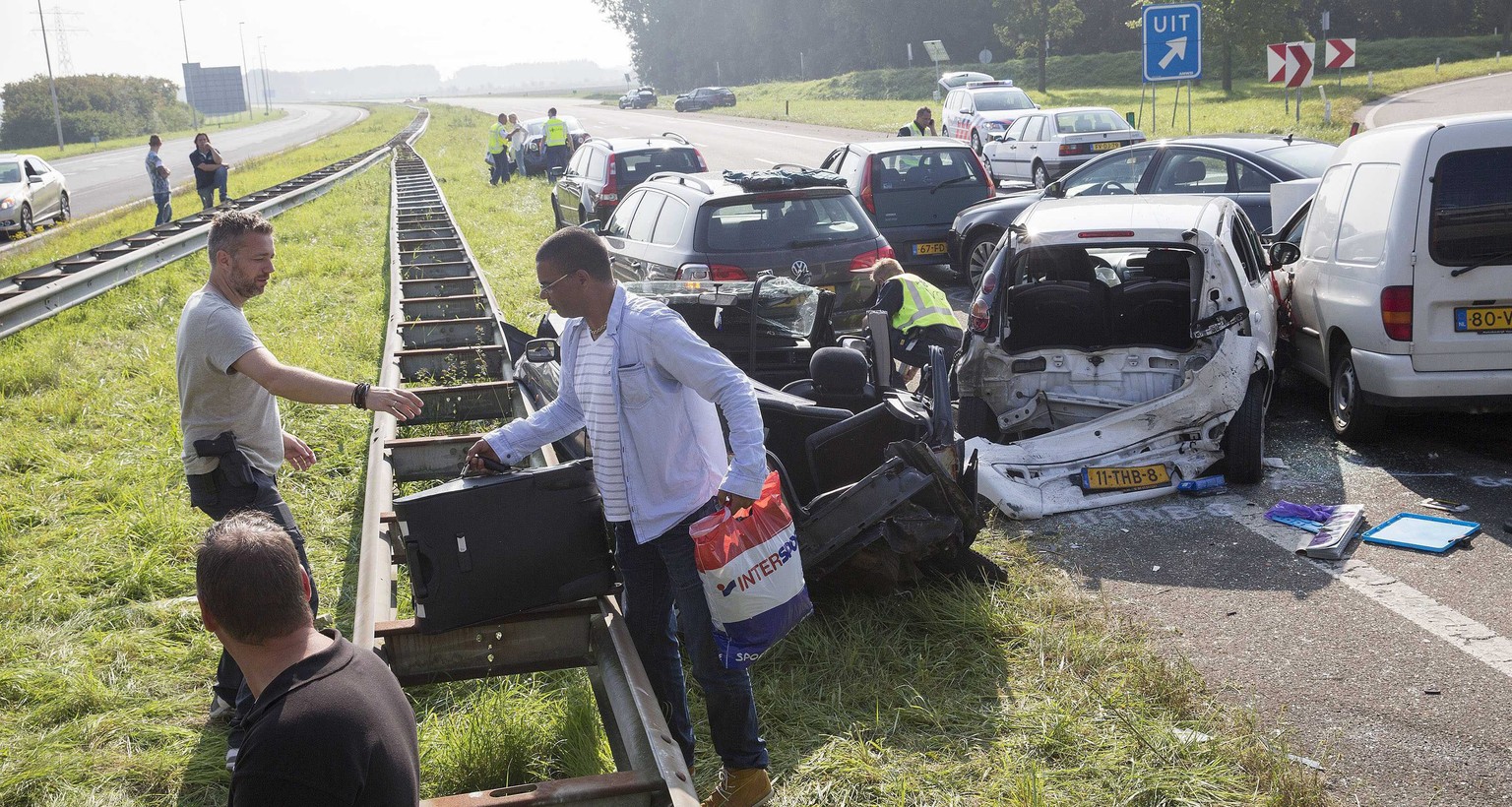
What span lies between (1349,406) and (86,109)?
90.1 m

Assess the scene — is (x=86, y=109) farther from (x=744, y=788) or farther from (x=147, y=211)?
(x=744, y=788)

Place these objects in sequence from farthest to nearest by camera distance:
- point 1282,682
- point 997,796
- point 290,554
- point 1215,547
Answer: point 1215,547 < point 1282,682 < point 997,796 < point 290,554

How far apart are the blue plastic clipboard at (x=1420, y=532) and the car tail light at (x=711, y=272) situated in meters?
4.97

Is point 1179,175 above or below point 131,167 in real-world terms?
below

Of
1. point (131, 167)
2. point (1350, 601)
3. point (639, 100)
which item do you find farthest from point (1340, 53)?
point (639, 100)

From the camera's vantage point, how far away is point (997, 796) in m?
3.95

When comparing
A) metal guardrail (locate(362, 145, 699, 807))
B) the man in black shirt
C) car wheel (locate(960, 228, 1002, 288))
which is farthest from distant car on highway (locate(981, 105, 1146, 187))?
the man in black shirt

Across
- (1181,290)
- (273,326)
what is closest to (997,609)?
(1181,290)

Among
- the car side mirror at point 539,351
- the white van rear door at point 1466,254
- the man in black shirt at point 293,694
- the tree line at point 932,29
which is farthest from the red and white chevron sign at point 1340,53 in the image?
the man in black shirt at point 293,694

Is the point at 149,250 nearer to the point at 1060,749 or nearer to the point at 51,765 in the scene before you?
the point at 51,765

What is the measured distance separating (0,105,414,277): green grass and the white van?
1563cm

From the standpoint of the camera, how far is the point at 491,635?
430 cm

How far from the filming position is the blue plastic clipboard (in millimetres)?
5859

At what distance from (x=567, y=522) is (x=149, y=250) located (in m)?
11.7
